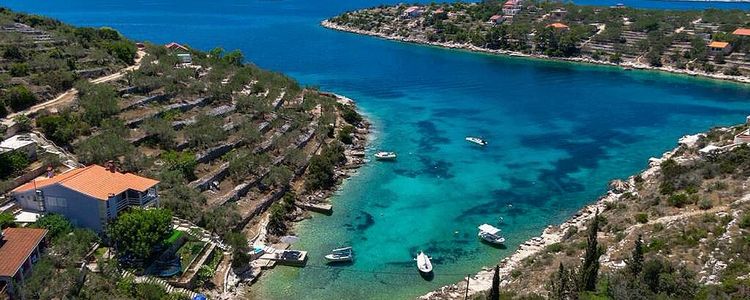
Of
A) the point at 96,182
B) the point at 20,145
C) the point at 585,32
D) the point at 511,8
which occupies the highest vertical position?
the point at 511,8

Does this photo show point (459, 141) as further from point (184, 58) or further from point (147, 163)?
point (184, 58)

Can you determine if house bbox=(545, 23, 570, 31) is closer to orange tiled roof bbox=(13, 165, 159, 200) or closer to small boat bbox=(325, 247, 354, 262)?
small boat bbox=(325, 247, 354, 262)

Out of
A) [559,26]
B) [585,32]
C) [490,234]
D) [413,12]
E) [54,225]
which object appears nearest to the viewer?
[54,225]

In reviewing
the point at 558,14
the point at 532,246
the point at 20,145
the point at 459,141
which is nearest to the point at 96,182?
the point at 20,145

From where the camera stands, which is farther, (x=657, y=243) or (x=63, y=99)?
(x=63, y=99)

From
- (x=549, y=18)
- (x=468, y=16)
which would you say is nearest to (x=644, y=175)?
(x=549, y=18)

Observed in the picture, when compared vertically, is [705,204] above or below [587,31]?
below

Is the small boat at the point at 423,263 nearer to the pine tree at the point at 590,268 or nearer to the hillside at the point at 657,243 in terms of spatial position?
the hillside at the point at 657,243
